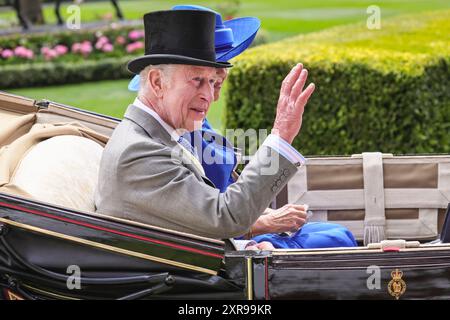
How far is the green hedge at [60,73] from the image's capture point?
1190 centimetres

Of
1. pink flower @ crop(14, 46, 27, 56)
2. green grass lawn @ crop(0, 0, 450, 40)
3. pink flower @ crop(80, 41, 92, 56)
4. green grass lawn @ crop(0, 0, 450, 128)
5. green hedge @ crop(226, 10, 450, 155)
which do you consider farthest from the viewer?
green grass lawn @ crop(0, 0, 450, 40)

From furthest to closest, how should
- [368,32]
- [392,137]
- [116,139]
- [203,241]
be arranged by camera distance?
1. [368,32]
2. [392,137]
3. [116,139]
4. [203,241]

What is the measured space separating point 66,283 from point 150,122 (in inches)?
22.8

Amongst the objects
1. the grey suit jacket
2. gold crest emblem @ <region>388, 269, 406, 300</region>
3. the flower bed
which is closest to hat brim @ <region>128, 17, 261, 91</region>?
the grey suit jacket

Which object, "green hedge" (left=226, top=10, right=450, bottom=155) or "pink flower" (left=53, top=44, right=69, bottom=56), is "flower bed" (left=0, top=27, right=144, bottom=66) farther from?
"green hedge" (left=226, top=10, right=450, bottom=155)

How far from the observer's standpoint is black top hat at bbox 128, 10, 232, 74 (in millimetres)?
3016

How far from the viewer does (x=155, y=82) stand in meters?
3.06

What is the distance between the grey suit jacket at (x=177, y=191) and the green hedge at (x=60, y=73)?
9.01m

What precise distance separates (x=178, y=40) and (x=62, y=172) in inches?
27.0

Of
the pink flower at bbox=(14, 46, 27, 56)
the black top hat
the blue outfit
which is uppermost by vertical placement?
the pink flower at bbox=(14, 46, 27, 56)

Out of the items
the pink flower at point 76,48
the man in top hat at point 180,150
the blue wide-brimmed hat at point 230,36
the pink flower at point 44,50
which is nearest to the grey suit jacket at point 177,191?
the man in top hat at point 180,150
